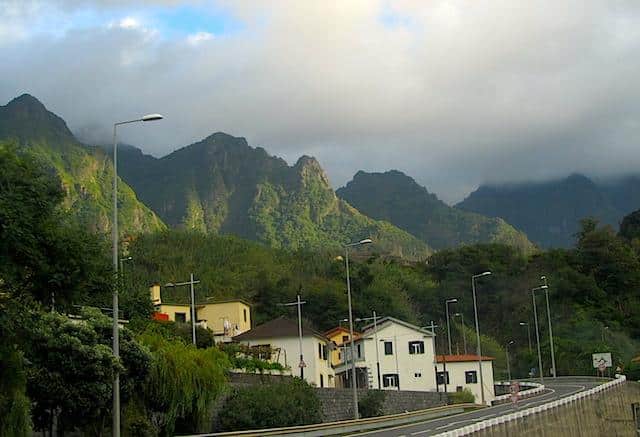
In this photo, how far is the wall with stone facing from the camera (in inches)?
2115

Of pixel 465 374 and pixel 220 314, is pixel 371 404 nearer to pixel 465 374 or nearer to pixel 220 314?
pixel 465 374

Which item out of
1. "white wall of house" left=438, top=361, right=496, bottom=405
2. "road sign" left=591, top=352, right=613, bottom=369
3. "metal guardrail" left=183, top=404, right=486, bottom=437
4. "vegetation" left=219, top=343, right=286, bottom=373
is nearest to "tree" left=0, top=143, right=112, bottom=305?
"metal guardrail" left=183, top=404, right=486, bottom=437

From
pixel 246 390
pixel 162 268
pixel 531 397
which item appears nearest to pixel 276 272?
pixel 162 268

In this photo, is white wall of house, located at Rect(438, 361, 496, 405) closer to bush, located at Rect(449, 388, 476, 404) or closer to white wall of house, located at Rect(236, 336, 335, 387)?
bush, located at Rect(449, 388, 476, 404)

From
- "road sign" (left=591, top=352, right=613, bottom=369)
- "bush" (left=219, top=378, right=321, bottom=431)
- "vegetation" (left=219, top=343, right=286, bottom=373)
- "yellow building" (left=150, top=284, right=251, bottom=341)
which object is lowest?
"bush" (left=219, top=378, right=321, bottom=431)

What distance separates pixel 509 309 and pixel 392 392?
67.0 meters

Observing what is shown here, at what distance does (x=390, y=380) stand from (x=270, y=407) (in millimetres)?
42168

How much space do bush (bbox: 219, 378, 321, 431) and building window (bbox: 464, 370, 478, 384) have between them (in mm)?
41949

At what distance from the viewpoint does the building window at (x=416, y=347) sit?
86438mm

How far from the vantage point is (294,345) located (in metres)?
77.1

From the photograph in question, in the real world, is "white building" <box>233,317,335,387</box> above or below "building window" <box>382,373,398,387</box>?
above

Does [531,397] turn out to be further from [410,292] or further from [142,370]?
[410,292]

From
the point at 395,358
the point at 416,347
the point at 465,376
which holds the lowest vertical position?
the point at 465,376

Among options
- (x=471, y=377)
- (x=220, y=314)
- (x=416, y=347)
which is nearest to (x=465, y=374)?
(x=471, y=377)
